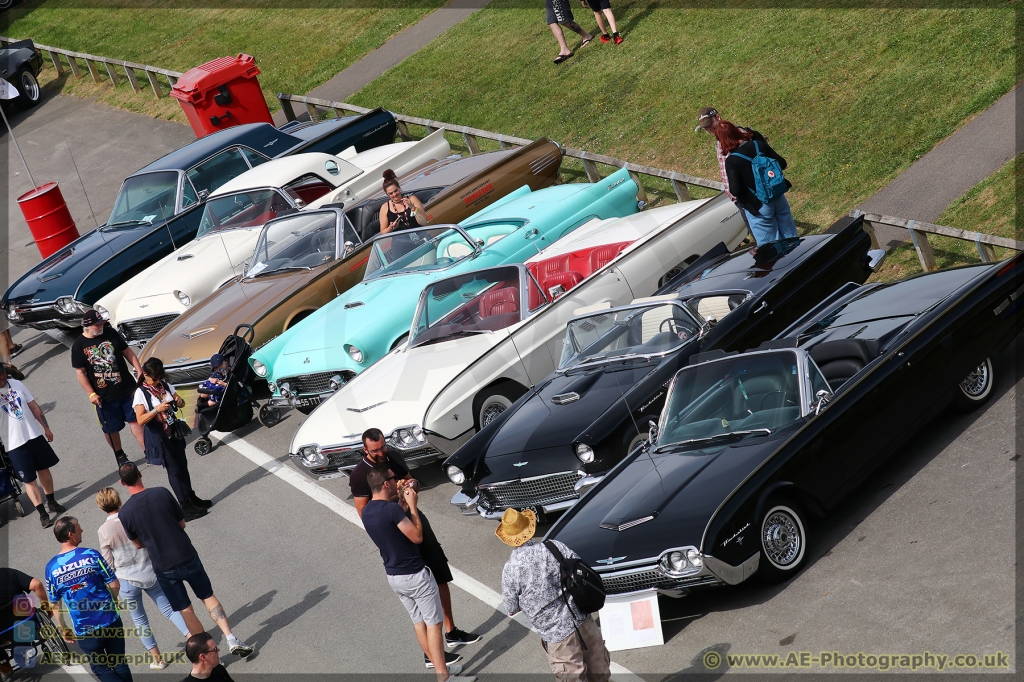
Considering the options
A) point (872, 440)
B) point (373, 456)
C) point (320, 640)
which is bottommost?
point (320, 640)

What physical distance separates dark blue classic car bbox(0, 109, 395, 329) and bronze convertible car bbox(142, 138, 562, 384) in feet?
8.58

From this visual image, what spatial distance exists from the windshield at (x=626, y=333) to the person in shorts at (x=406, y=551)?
289 centimetres

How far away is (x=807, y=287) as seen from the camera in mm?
9789

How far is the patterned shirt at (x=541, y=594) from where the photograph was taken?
570 cm

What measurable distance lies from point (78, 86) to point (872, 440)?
996 inches

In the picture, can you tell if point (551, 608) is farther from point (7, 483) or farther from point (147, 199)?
point (147, 199)

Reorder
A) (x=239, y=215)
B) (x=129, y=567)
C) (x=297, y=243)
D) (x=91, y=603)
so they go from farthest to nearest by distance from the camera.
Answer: (x=239, y=215) → (x=297, y=243) → (x=129, y=567) → (x=91, y=603)

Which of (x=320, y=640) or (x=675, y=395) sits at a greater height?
(x=675, y=395)

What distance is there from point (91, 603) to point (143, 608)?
0.74m

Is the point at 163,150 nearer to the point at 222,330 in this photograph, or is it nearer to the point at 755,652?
the point at 222,330

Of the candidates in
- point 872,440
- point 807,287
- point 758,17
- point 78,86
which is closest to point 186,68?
point 78,86

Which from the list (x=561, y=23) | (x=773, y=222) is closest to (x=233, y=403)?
(x=773, y=222)

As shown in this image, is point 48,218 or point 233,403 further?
point 48,218

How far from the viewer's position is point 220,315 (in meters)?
12.9
